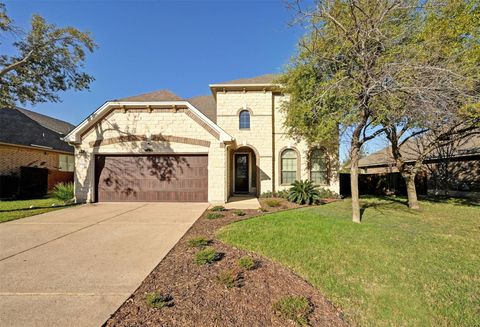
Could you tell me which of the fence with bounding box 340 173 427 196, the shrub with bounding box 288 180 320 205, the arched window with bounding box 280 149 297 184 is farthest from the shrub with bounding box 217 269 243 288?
the fence with bounding box 340 173 427 196

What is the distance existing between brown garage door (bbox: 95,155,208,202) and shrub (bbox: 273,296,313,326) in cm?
840

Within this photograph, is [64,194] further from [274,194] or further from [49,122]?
[49,122]

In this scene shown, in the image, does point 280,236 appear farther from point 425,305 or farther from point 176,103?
point 176,103

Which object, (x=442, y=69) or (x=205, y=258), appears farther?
(x=442, y=69)

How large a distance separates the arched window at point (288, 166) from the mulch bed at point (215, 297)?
379 inches

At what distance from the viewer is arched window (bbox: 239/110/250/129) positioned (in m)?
13.7

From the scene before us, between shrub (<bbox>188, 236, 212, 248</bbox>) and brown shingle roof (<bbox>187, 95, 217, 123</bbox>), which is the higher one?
brown shingle roof (<bbox>187, 95, 217, 123</bbox>)

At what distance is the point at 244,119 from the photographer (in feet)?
45.0

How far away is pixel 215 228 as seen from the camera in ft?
21.1

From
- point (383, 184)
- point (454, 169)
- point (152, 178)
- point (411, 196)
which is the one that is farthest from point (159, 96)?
point (454, 169)

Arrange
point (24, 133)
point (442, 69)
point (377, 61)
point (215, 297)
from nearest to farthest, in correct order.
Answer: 1. point (215, 297)
2. point (442, 69)
3. point (377, 61)
4. point (24, 133)

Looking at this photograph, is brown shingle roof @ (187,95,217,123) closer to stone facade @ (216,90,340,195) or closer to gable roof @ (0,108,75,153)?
stone facade @ (216,90,340,195)

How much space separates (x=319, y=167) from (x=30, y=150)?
61.7 feet

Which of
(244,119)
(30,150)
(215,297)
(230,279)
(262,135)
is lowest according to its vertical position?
(215,297)
